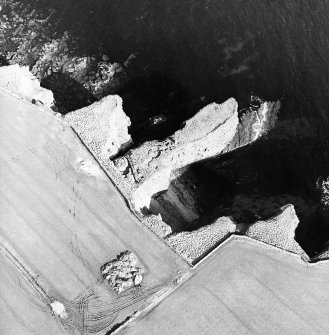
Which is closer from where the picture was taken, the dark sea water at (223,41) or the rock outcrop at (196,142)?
the rock outcrop at (196,142)

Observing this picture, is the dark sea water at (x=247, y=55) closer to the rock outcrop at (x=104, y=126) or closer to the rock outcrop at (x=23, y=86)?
the rock outcrop at (x=104, y=126)

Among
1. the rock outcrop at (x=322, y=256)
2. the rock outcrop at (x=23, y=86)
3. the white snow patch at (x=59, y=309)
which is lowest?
the rock outcrop at (x=322, y=256)

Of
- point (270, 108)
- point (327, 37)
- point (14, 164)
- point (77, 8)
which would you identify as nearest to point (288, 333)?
point (270, 108)

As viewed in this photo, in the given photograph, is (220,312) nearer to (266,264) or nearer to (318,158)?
(266,264)

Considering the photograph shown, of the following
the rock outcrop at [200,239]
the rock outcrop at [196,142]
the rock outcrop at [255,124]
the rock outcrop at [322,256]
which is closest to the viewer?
the rock outcrop at [200,239]

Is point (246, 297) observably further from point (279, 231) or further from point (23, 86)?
point (23, 86)

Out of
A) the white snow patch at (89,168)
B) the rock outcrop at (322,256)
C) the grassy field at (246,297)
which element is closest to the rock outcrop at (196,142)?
the white snow patch at (89,168)

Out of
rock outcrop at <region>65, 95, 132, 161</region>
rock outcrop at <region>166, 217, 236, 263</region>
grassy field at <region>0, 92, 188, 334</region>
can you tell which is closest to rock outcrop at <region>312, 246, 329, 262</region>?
rock outcrop at <region>166, 217, 236, 263</region>

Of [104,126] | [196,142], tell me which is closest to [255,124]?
[196,142]
